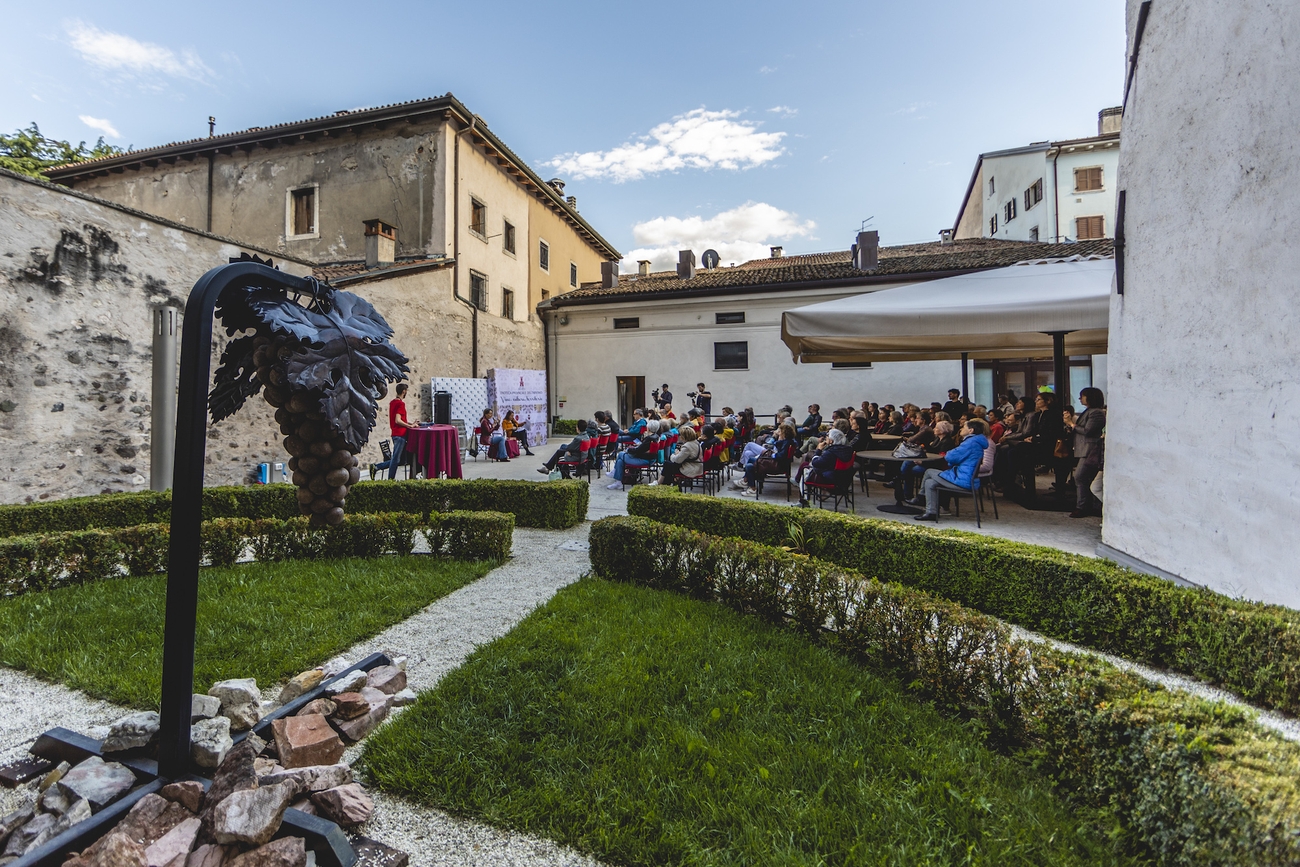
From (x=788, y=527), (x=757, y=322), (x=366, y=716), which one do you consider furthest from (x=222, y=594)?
(x=757, y=322)

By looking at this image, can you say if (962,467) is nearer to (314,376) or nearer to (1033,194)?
(314,376)

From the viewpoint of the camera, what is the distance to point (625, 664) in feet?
10.4

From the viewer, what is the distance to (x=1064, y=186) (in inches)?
964

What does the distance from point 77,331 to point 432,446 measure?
5.26 meters

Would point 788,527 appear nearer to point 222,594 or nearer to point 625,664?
point 625,664

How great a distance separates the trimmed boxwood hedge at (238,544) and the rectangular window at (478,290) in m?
13.2

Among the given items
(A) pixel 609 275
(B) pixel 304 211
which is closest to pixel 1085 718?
(B) pixel 304 211

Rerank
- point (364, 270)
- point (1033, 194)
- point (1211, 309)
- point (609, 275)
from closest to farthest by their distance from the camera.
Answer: point (1211, 309) < point (364, 270) < point (609, 275) < point (1033, 194)

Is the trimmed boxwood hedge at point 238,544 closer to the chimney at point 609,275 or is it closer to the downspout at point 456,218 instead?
the downspout at point 456,218

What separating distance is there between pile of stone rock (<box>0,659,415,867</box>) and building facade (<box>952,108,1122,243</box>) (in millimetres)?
29451

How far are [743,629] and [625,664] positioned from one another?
3.09 feet

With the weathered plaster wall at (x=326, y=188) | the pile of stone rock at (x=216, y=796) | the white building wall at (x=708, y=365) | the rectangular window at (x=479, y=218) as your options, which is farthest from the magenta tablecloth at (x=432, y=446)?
the white building wall at (x=708, y=365)

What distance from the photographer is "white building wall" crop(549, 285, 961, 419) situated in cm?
1814

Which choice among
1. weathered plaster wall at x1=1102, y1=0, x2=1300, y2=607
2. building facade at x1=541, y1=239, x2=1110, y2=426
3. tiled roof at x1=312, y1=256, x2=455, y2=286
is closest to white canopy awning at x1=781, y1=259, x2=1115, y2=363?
weathered plaster wall at x1=1102, y1=0, x2=1300, y2=607
